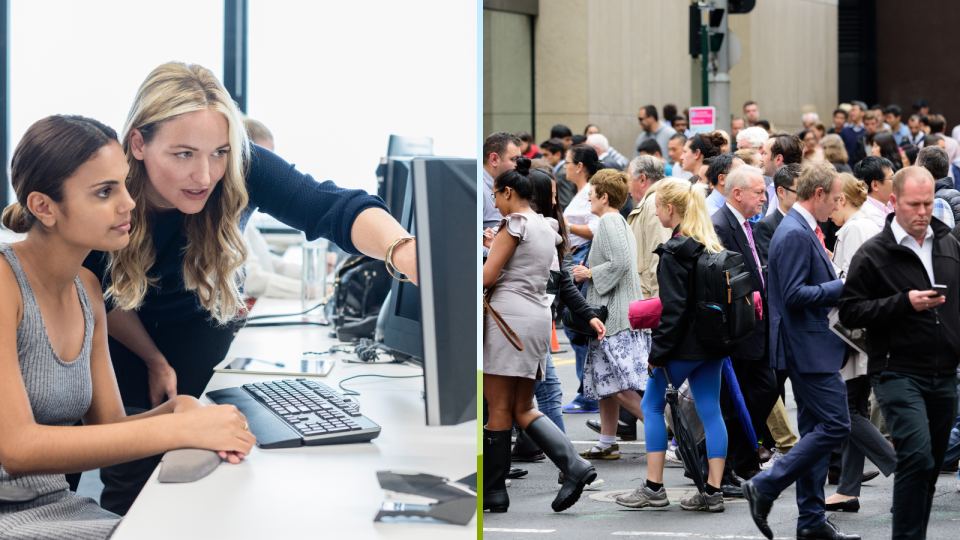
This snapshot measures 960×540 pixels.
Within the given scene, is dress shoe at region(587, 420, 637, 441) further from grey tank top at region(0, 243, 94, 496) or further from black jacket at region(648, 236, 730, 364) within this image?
grey tank top at region(0, 243, 94, 496)

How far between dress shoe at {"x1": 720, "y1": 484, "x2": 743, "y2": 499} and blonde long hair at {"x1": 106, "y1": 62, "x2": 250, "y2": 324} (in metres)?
3.52

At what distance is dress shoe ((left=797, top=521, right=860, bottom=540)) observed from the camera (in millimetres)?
4555

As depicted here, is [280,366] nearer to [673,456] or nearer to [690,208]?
[690,208]

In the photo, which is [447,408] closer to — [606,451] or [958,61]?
[606,451]

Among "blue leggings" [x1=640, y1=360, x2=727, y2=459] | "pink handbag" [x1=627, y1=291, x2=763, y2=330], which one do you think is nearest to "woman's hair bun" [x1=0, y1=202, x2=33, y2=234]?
"blue leggings" [x1=640, y1=360, x2=727, y2=459]

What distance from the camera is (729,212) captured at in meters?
5.48

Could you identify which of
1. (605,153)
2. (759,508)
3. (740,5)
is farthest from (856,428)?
(740,5)

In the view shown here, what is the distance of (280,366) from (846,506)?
350 centimetres

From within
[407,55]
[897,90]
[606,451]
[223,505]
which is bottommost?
[606,451]

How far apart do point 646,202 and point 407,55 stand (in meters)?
4.02

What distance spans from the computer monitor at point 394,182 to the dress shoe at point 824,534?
2.86 meters

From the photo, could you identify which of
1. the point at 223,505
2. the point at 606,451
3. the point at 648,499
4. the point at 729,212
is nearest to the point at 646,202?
the point at 729,212

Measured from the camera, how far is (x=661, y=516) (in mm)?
5148

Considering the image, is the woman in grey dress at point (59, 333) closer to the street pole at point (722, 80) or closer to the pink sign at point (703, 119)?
the pink sign at point (703, 119)
